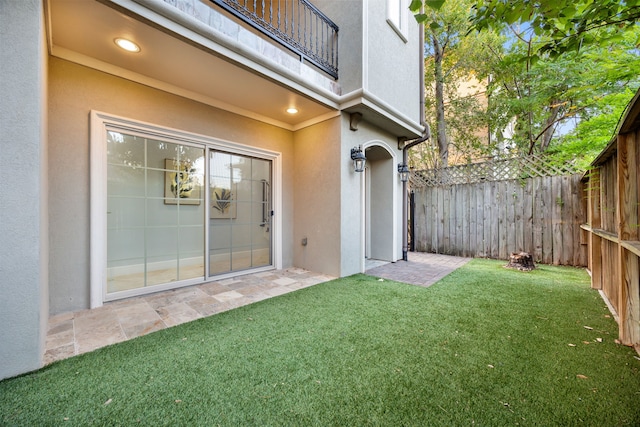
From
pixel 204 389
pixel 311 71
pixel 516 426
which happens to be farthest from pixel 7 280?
pixel 311 71

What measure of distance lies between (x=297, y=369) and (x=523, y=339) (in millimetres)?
2005

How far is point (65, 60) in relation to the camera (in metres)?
2.80

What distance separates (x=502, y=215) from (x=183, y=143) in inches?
256

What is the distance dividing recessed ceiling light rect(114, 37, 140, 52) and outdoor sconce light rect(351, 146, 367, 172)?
3.14m

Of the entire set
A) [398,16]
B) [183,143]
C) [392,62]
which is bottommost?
[183,143]

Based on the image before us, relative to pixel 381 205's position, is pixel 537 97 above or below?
above

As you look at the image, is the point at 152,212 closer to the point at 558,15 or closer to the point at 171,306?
the point at 171,306

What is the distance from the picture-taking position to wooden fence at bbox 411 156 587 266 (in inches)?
194

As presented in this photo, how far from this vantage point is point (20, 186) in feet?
5.63

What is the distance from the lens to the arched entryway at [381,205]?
571 cm

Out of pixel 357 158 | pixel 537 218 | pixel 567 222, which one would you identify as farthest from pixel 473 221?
pixel 357 158

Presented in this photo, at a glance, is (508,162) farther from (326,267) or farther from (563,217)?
(326,267)

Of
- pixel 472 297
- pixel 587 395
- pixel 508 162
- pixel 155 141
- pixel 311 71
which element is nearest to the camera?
pixel 587 395

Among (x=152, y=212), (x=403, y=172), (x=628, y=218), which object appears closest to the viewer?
(x=628, y=218)
